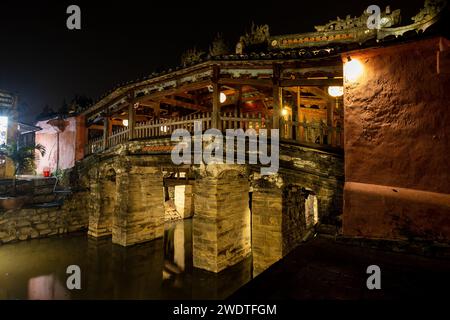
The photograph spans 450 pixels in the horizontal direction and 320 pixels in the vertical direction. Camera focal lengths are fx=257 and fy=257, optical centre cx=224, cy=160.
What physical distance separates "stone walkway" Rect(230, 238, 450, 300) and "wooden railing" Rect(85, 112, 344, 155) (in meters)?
3.71

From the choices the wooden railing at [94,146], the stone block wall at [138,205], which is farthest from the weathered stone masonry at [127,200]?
the wooden railing at [94,146]

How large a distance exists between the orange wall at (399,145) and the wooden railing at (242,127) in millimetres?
1560

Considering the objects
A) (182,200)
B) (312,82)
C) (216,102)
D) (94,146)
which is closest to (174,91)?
(216,102)

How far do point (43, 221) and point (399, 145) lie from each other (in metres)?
17.8

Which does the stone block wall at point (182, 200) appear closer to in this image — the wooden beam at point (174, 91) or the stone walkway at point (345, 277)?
the wooden beam at point (174, 91)

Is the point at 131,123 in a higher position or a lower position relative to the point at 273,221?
higher

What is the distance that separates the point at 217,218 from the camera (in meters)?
9.97

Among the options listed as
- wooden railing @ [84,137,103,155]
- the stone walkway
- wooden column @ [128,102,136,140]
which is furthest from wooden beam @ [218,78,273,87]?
wooden railing @ [84,137,103,155]

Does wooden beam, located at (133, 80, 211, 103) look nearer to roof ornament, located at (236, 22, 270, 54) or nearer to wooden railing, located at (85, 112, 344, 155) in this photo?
wooden railing, located at (85, 112, 344, 155)

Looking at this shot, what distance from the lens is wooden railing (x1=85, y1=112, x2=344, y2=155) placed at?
7.85 meters

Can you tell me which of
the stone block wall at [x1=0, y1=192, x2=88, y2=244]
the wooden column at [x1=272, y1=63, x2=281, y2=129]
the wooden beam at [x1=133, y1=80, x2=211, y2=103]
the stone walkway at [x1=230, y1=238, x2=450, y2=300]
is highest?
the wooden beam at [x1=133, y1=80, x2=211, y2=103]

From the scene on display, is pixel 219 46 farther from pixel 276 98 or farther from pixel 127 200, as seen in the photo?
pixel 127 200
